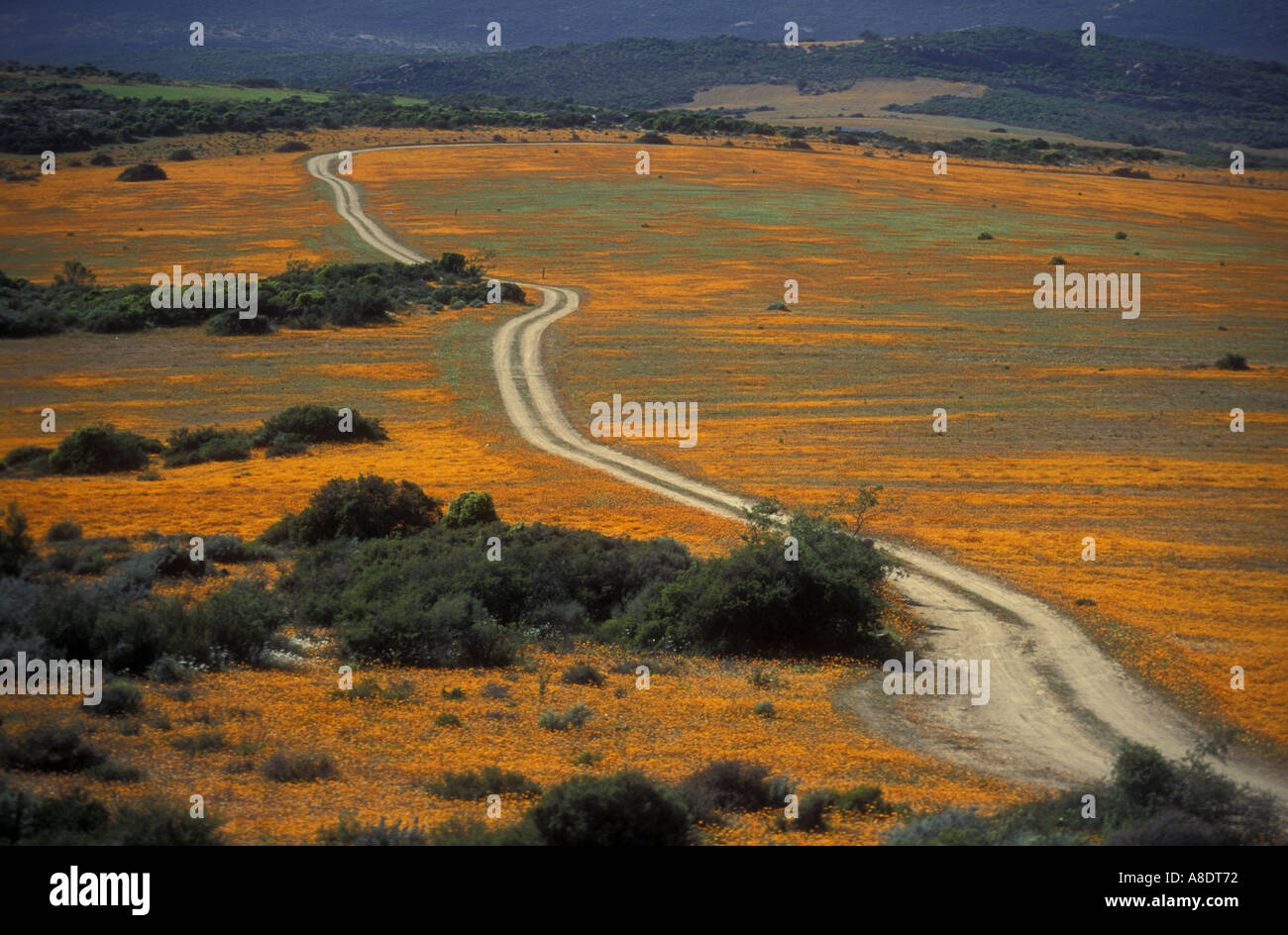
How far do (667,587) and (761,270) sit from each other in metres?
48.5

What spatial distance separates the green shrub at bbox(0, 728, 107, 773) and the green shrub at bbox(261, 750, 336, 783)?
1710mm

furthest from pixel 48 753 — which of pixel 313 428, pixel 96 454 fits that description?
pixel 313 428

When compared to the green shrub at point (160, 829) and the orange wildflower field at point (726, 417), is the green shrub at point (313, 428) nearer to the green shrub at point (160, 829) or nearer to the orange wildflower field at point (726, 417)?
the orange wildflower field at point (726, 417)

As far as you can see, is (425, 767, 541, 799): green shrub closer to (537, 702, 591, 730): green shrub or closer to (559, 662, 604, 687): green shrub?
(537, 702, 591, 730): green shrub

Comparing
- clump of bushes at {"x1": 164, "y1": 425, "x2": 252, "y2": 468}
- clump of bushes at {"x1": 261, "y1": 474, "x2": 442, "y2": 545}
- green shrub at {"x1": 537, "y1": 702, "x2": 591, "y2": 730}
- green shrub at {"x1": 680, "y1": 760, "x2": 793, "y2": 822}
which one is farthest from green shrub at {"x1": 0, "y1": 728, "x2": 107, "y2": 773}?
clump of bushes at {"x1": 164, "y1": 425, "x2": 252, "y2": 468}

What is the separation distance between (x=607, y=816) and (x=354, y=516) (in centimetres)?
1430

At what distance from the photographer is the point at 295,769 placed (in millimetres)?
11695

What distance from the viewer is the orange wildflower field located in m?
13.4

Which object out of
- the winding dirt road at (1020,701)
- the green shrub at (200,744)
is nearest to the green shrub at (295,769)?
the green shrub at (200,744)

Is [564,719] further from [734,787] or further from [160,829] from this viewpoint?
[160,829]

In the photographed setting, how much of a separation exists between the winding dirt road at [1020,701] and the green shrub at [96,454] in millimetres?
16089

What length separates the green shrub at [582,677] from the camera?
16188 millimetres

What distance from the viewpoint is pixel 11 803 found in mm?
9242
